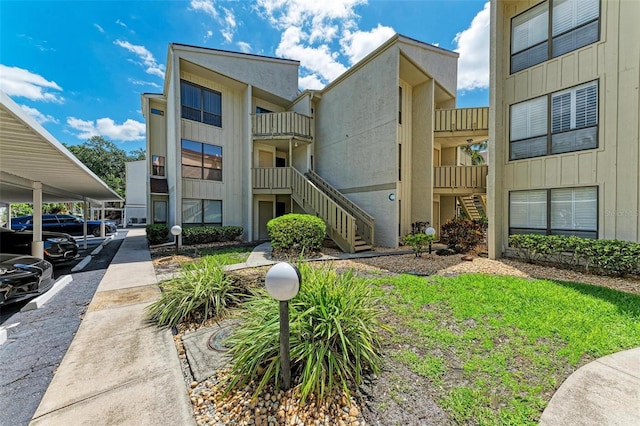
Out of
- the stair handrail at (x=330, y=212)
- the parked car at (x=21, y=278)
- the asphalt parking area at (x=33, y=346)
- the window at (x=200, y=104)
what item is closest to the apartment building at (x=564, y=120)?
the stair handrail at (x=330, y=212)

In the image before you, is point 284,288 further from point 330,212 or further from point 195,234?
point 195,234

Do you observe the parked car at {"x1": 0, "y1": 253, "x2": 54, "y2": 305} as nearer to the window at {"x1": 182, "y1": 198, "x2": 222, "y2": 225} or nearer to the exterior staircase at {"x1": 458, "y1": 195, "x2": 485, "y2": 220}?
the window at {"x1": 182, "y1": 198, "x2": 222, "y2": 225}

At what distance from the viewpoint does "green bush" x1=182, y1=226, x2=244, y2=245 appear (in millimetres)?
11422

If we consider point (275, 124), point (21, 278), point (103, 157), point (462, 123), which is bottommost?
point (21, 278)

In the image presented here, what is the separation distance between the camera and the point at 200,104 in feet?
40.5

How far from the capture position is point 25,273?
4891 millimetres

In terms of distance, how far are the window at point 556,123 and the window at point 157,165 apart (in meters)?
16.3

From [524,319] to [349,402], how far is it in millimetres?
3127

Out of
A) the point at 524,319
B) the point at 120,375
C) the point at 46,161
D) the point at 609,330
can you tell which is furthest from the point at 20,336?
the point at 609,330

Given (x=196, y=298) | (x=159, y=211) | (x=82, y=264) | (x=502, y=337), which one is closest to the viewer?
(x=502, y=337)

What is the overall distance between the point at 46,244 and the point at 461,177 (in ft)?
51.9

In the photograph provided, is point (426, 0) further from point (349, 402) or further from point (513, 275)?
point (349, 402)

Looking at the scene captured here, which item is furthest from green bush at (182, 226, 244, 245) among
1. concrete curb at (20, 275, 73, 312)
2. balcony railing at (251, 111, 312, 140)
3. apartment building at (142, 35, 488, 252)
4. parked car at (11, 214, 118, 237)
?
parked car at (11, 214, 118, 237)

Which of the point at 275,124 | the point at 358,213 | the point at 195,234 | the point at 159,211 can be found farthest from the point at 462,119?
the point at 159,211
